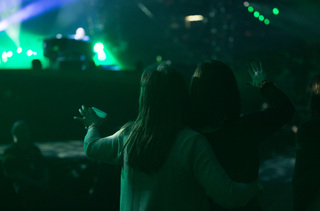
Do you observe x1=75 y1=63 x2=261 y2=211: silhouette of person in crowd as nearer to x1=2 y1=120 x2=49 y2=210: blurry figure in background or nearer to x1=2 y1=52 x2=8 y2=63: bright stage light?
x1=2 y1=120 x2=49 y2=210: blurry figure in background

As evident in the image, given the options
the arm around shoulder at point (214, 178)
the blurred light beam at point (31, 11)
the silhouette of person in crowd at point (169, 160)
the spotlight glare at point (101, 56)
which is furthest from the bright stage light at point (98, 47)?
the arm around shoulder at point (214, 178)

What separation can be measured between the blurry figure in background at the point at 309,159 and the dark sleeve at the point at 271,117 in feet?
1.53

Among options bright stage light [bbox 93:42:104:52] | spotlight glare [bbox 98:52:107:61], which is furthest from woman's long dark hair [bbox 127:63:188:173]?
spotlight glare [bbox 98:52:107:61]

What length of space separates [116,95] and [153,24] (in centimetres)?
1237

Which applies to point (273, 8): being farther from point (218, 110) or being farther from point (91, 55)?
point (218, 110)

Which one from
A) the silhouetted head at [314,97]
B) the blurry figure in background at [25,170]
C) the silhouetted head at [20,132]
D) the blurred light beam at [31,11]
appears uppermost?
the blurred light beam at [31,11]

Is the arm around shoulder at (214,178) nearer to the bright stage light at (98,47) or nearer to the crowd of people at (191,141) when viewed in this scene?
the crowd of people at (191,141)

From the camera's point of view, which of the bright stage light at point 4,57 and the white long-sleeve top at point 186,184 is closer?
the white long-sleeve top at point 186,184

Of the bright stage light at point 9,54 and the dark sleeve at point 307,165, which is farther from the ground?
the bright stage light at point 9,54

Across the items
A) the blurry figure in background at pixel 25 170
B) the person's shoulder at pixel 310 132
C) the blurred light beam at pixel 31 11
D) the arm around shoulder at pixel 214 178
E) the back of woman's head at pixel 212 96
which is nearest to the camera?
the arm around shoulder at pixel 214 178

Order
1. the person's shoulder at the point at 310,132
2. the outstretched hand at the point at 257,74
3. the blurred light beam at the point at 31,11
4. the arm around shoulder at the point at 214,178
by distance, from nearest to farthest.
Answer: the arm around shoulder at the point at 214,178 → the outstretched hand at the point at 257,74 → the person's shoulder at the point at 310,132 → the blurred light beam at the point at 31,11

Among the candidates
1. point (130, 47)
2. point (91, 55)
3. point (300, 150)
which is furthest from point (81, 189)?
point (130, 47)

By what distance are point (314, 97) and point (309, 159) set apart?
350 millimetres

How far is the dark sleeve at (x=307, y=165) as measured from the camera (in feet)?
6.18
